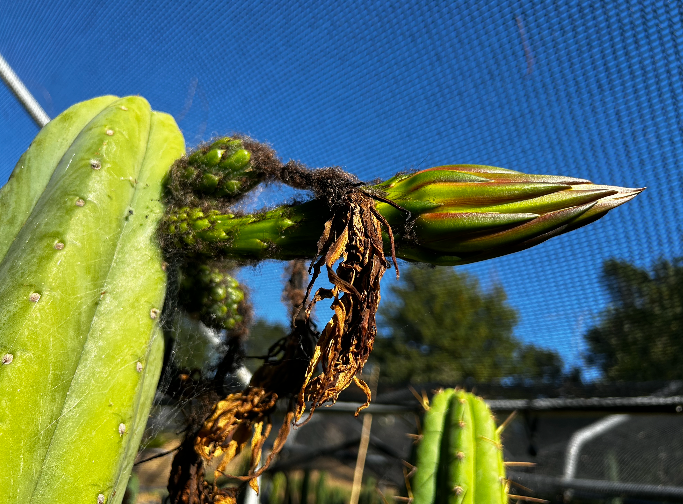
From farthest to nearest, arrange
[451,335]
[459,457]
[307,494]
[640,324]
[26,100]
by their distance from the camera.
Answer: [451,335]
[307,494]
[640,324]
[26,100]
[459,457]

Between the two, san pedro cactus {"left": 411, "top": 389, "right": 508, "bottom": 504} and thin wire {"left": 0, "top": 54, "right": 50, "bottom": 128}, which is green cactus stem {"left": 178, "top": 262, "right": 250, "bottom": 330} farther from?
thin wire {"left": 0, "top": 54, "right": 50, "bottom": 128}

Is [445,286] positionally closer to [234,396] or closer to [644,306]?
[644,306]

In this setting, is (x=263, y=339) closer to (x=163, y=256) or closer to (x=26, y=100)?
(x=26, y=100)

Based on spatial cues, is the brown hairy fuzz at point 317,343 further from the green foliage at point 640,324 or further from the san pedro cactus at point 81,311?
the green foliage at point 640,324

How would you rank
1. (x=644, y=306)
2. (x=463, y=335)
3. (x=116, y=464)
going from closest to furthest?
(x=116, y=464)
(x=644, y=306)
(x=463, y=335)

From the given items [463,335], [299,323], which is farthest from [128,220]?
[463,335]

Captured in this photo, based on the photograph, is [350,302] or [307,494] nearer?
[350,302]

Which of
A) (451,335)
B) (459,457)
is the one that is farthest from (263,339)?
(451,335)
